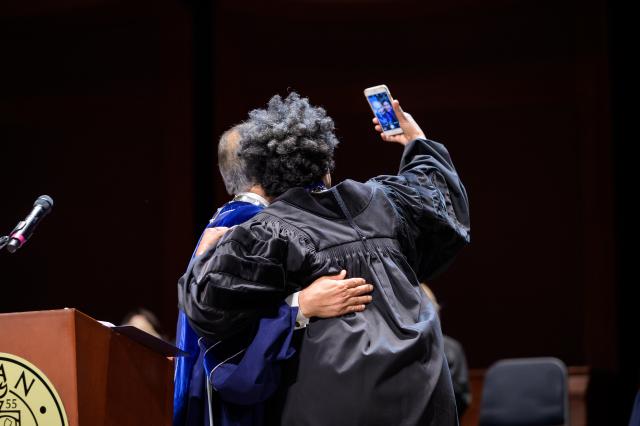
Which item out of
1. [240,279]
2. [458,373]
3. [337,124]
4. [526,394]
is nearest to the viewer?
[240,279]

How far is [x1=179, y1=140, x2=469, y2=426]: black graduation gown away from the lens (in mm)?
2086

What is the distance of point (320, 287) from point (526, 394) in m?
3.03

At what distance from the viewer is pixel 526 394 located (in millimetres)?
4879

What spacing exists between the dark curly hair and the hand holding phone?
26 cm

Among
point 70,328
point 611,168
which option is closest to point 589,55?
point 611,168

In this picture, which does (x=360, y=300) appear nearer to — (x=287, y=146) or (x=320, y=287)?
(x=320, y=287)

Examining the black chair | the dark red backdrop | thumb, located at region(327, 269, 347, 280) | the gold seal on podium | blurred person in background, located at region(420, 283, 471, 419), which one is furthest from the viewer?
the dark red backdrop

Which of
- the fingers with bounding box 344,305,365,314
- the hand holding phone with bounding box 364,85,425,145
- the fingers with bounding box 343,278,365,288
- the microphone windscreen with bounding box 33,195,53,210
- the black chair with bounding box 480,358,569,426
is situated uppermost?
the hand holding phone with bounding box 364,85,425,145

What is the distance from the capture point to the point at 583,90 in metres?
5.99

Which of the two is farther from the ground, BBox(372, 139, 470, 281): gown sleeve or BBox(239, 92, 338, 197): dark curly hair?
BBox(239, 92, 338, 197): dark curly hair

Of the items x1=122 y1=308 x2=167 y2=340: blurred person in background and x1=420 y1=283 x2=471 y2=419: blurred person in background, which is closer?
x1=122 y1=308 x2=167 y2=340: blurred person in background

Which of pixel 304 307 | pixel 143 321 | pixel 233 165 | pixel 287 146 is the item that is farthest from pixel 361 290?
pixel 143 321

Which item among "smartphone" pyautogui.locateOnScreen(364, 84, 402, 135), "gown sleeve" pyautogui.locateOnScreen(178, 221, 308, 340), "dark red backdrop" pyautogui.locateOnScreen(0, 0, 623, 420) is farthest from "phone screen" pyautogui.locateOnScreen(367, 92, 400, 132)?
"dark red backdrop" pyautogui.locateOnScreen(0, 0, 623, 420)

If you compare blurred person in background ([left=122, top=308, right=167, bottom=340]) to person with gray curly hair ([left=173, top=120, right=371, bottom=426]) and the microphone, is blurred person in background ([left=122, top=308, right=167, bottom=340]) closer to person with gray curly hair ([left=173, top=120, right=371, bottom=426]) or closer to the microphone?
person with gray curly hair ([left=173, top=120, right=371, bottom=426])
